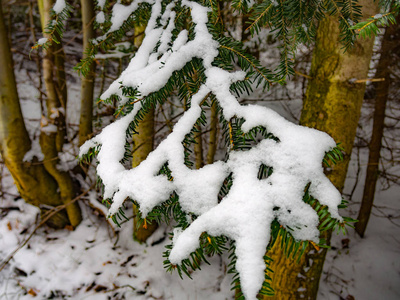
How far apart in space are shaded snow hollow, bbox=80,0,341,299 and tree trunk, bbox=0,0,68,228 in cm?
226

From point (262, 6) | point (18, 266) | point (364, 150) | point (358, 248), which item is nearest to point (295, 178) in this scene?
point (262, 6)

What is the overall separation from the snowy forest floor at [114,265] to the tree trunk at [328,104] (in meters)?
0.94

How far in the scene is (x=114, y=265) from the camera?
2590 mm

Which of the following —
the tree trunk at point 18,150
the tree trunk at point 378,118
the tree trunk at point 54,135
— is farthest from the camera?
the tree trunk at point 378,118

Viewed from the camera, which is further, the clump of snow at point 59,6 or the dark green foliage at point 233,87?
the clump of snow at point 59,6

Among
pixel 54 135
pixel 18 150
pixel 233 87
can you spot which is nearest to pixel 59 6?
pixel 233 87

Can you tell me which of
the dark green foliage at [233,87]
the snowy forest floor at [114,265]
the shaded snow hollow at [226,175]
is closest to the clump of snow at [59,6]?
the dark green foliage at [233,87]

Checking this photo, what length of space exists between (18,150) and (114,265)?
1602mm

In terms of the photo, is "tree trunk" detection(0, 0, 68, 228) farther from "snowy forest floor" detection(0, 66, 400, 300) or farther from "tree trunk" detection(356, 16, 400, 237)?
"tree trunk" detection(356, 16, 400, 237)

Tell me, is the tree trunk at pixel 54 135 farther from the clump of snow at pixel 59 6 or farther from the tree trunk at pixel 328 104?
the tree trunk at pixel 328 104

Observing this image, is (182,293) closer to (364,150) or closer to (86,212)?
(86,212)

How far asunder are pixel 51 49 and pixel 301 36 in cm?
269

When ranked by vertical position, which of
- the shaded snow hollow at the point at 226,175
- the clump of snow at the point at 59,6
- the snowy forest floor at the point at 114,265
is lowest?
the snowy forest floor at the point at 114,265

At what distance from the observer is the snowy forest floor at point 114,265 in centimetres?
241
